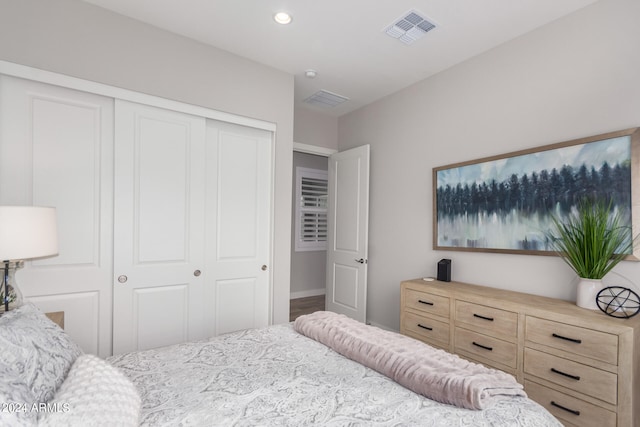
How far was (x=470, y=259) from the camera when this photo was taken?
285 centimetres

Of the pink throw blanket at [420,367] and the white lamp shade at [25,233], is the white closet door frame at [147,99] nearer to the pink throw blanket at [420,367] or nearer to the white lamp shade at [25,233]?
the white lamp shade at [25,233]

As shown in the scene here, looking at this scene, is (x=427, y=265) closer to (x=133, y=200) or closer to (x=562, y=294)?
(x=562, y=294)

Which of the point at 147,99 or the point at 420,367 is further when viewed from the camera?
the point at 147,99

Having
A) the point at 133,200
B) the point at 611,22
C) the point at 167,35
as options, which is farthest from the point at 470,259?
the point at 167,35

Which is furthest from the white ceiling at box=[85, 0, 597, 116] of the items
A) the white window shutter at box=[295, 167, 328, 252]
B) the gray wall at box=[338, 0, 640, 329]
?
the white window shutter at box=[295, 167, 328, 252]

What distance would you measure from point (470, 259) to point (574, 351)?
3.62ft

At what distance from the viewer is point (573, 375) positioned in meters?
1.82

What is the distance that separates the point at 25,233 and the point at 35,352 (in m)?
0.84

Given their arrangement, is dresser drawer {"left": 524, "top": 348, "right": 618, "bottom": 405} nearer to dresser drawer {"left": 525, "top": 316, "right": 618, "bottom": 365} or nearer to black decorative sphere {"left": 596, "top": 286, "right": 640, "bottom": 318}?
dresser drawer {"left": 525, "top": 316, "right": 618, "bottom": 365}

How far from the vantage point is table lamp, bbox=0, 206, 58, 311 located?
1.49m

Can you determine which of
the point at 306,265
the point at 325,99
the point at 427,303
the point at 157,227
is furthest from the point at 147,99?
the point at 306,265

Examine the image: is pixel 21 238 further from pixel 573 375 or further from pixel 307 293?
pixel 307 293

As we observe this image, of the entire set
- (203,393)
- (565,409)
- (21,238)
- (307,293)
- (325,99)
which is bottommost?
(307,293)

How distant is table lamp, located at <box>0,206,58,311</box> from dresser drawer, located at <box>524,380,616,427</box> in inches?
114
